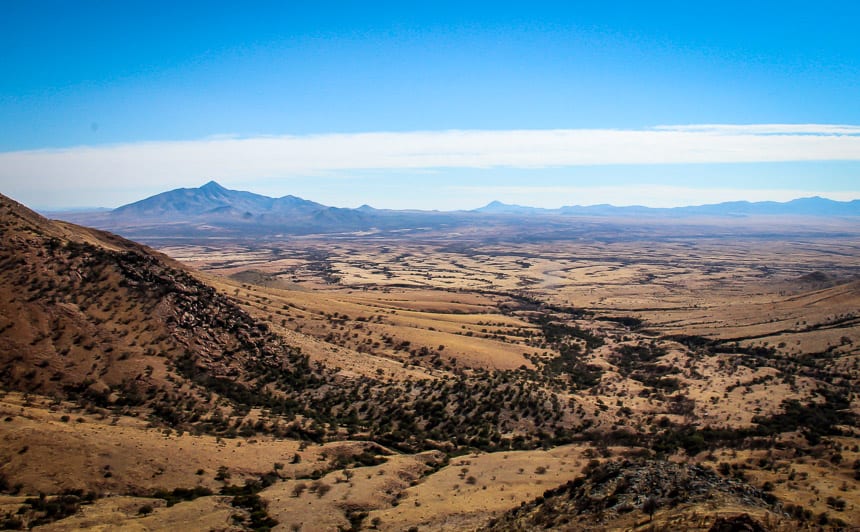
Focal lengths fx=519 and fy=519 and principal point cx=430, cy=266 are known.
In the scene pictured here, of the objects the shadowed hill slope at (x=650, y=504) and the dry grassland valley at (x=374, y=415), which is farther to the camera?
the dry grassland valley at (x=374, y=415)

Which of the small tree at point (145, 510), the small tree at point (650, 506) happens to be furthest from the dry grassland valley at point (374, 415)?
the small tree at point (145, 510)

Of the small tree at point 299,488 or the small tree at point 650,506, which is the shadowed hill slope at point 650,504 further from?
the small tree at point 299,488

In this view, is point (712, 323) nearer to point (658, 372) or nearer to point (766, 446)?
point (658, 372)

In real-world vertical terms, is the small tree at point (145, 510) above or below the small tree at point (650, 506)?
below

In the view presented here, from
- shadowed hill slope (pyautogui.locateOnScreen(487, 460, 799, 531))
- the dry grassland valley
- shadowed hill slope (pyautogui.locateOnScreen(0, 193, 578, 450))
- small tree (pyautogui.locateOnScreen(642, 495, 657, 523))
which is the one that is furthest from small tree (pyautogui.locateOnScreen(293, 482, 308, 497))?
small tree (pyautogui.locateOnScreen(642, 495, 657, 523))

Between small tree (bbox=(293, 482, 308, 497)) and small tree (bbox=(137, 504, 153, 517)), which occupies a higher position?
small tree (bbox=(137, 504, 153, 517))

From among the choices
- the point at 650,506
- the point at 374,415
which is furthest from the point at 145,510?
the point at 650,506

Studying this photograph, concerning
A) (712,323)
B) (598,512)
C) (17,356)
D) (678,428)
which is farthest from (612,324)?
(17,356)

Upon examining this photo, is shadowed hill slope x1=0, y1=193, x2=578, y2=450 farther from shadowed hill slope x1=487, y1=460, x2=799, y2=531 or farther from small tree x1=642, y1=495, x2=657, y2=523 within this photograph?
small tree x1=642, y1=495, x2=657, y2=523

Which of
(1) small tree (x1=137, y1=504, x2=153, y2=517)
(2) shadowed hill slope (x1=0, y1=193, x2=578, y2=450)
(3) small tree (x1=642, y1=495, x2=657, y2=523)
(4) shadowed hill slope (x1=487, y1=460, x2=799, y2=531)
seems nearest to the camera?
(4) shadowed hill slope (x1=487, y1=460, x2=799, y2=531)
